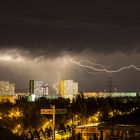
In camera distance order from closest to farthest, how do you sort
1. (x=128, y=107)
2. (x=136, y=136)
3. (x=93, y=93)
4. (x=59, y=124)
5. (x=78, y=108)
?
(x=136, y=136) < (x=59, y=124) < (x=78, y=108) < (x=128, y=107) < (x=93, y=93)

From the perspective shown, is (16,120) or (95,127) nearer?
(95,127)

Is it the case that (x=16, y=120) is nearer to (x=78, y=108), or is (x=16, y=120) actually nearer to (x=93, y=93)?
(x=78, y=108)

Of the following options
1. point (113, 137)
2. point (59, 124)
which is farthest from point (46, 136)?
point (59, 124)

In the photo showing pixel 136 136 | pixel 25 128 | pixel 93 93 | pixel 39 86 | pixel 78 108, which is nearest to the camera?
pixel 136 136

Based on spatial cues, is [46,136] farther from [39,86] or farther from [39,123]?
[39,86]

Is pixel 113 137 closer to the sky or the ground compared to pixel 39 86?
closer to the ground

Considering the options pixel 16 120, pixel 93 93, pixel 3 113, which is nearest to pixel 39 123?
pixel 16 120

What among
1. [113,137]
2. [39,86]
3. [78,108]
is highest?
[39,86]
